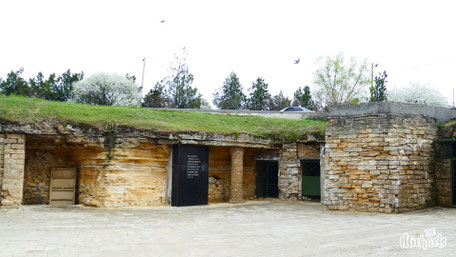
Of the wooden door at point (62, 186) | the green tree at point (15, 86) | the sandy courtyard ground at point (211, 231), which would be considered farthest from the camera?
the green tree at point (15, 86)

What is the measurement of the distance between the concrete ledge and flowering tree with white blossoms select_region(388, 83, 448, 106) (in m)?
18.3

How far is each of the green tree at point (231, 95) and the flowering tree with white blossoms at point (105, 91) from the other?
11.6 meters

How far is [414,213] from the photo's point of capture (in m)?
11.5

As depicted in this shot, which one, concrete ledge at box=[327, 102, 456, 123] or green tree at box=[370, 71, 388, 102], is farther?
green tree at box=[370, 71, 388, 102]

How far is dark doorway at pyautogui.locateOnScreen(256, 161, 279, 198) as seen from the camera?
1727 cm

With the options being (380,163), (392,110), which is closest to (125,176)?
(380,163)

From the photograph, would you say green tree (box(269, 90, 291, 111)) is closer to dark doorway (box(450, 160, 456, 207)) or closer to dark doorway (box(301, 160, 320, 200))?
dark doorway (box(301, 160, 320, 200))

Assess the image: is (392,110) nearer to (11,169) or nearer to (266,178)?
(266,178)

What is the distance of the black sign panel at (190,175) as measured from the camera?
45.0ft

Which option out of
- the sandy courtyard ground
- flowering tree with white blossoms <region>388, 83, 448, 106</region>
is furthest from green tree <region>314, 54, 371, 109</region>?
the sandy courtyard ground

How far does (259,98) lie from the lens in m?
44.1

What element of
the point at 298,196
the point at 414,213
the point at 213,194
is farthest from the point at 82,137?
the point at 414,213

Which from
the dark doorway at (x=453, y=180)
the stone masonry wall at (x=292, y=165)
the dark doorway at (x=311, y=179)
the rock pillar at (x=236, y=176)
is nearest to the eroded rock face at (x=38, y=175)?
the rock pillar at (x=236, y=176)

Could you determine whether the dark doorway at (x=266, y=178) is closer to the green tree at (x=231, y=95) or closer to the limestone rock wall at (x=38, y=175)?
the limestone rock wall at (x=38, y=175)
